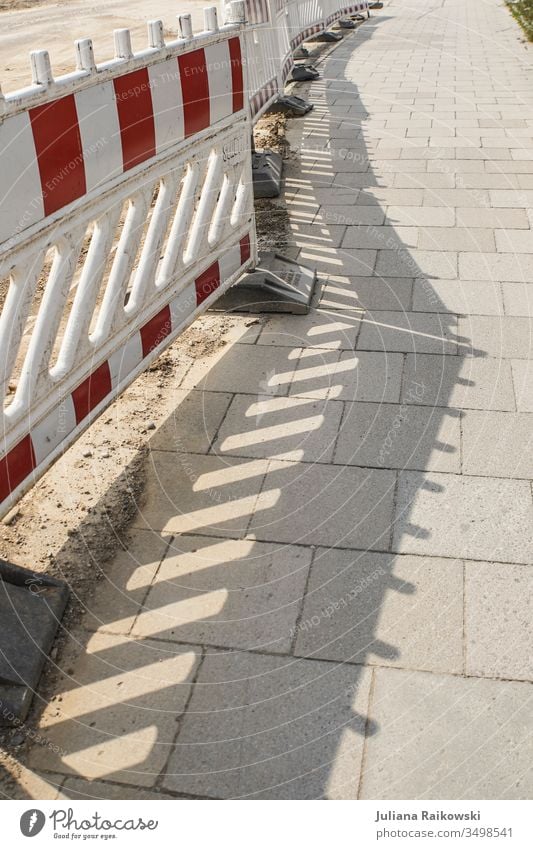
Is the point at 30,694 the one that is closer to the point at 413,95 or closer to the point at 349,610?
the point at 349,610

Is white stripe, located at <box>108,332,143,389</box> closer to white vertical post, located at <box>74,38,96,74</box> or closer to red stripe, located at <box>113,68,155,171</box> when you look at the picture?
red stripe, located at <box>113,68,155,171</box>

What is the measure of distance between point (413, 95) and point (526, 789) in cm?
1125

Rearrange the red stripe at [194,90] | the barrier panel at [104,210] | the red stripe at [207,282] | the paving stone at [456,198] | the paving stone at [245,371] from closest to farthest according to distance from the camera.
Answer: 1. the barrier panel at [104,210]
2. the red stripe at [194,90]
3. the red stripe at [207,282]
4. the paving stone at [245,371]
5. the paving stone at [456,198]

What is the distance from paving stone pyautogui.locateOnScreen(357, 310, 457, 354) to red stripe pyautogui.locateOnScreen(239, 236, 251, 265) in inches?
33.9

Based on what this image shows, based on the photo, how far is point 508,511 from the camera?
371 centimetres

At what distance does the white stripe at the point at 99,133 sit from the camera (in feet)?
10.5

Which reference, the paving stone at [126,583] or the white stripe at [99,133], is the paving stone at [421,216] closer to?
the white stripe at [99,133]

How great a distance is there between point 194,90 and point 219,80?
0.33m

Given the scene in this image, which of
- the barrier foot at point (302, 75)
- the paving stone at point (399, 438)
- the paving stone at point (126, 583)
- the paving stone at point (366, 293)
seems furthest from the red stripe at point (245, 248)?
the barrier foot at point (302, 75)

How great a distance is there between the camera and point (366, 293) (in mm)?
5797

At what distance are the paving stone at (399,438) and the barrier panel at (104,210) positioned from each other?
1065 millimetres

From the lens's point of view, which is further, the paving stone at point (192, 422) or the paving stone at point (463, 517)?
the paving stone at point (192, 422)

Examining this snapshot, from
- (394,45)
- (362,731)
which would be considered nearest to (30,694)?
(362,731)

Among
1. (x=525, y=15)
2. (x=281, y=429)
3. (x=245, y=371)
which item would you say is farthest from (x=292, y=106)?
(x=525, y=15)
